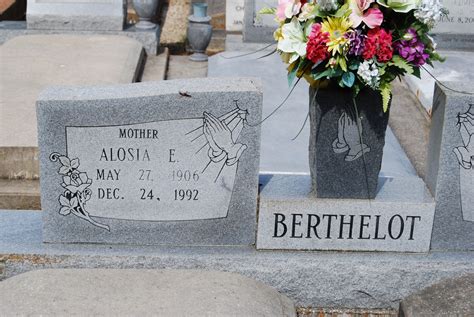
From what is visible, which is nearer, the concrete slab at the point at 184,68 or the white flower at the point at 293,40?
the white flower at the point at 293,40

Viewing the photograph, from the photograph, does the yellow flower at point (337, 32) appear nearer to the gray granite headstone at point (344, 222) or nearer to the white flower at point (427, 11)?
the white flower at point (427, 11)

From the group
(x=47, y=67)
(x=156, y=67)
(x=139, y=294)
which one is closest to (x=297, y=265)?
(x=139, y=294)

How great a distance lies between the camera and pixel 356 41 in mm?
3479

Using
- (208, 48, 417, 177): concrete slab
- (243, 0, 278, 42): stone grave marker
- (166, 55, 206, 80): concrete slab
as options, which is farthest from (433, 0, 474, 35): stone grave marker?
(166, 55, 206, 80): concrete slab

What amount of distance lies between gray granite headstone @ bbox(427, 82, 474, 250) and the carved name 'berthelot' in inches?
39.2

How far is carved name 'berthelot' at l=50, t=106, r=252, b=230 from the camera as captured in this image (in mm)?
3742

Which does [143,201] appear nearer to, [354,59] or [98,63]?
[354,59]

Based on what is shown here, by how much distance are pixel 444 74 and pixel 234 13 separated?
2.58 meters

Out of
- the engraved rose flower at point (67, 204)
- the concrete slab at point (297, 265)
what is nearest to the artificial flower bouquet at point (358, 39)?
the concrete slab at point (297, 265)

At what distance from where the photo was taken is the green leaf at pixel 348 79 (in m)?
3.54

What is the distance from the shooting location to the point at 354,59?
11.7 feet

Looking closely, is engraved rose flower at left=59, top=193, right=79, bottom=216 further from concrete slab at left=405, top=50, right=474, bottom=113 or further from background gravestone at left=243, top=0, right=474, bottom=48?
background gravestone at left=243, top=0, right=474, bottom=48

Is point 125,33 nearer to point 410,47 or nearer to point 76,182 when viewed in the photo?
point 76,182

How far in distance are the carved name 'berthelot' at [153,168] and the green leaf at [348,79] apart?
52 cm
